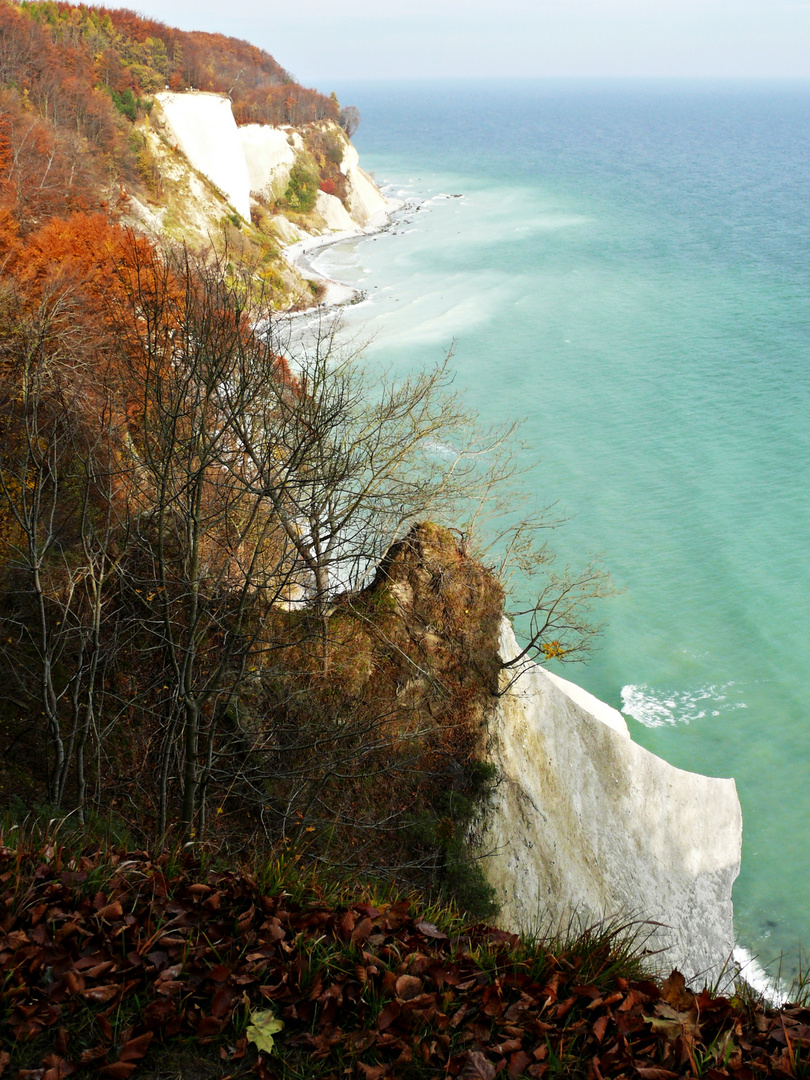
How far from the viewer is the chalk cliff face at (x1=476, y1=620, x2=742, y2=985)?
1525 centimetres

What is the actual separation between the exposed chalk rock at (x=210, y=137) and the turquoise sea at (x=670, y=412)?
30.3 feet

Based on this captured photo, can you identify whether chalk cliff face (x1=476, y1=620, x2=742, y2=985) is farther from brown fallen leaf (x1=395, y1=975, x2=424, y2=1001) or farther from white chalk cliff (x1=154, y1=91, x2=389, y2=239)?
white chalk cliff (x1=154, y1=91, x2=389, y2=239)

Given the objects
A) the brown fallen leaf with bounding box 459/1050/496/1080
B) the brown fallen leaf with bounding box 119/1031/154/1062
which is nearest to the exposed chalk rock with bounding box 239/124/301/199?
the brown fallen leaf with bounding box 119/1031/154/1062

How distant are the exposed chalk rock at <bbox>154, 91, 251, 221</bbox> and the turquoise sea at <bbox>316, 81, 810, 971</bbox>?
9243mm

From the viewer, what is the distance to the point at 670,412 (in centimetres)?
4166

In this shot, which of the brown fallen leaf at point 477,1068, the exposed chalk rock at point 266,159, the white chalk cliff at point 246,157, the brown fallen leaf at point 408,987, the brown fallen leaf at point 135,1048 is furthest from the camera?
the exposed chalk rock at point 266,159

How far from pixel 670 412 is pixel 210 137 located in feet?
139

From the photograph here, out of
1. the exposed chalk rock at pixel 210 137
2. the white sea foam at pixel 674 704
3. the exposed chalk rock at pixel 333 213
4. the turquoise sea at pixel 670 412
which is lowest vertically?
the white sea foam at pixel 674 704

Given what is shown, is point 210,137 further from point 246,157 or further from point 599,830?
point 599,830

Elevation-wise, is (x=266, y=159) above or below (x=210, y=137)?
above

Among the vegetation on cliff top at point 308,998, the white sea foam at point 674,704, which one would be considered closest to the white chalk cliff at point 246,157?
the white sea foam at point 674,704

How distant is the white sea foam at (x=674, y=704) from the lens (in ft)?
82.1

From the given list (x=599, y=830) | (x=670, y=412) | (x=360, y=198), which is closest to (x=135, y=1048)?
(x=599, y=830)

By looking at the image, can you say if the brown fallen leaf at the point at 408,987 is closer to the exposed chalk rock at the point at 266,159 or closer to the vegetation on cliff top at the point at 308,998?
the vegetation on cliff top at the point at 308,998
